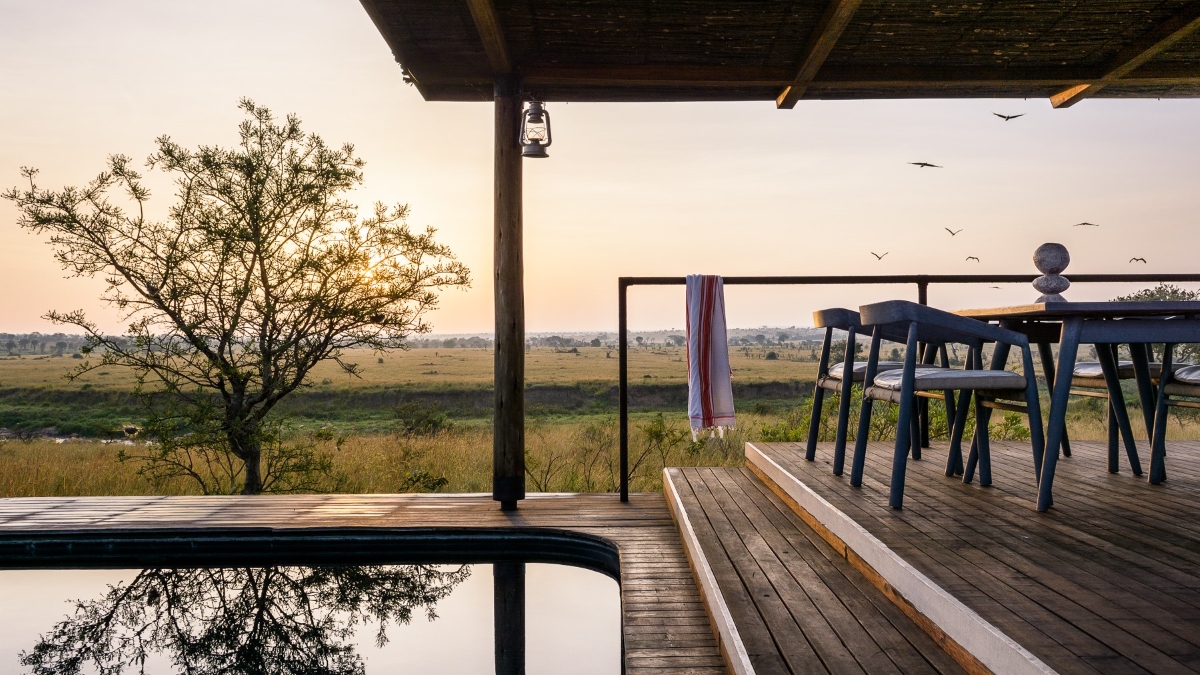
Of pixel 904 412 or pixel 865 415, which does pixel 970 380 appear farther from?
pixel 865 415

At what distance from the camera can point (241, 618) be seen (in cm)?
351

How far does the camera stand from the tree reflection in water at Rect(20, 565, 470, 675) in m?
3.18

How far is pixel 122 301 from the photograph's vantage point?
6500 millimetres

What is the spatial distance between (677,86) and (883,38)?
1.10 m

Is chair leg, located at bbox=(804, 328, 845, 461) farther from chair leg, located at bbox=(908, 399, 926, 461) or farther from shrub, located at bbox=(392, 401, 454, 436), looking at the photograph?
shrub, located at bbox=(392, 401, 454, 436)

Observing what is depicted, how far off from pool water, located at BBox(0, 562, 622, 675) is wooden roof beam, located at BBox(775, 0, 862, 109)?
109 inches

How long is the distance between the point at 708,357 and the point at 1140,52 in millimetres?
2712

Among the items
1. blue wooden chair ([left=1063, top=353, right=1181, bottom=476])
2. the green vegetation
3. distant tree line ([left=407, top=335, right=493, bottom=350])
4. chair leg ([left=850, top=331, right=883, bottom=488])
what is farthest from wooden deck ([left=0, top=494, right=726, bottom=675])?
distant tree line ([left=407, top=335, right=493, bottom=350])

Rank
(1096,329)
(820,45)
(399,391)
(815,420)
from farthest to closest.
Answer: (399,391), (815,420), (820,45), (1096,329)

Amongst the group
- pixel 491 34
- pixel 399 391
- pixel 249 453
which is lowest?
pixel 399 391

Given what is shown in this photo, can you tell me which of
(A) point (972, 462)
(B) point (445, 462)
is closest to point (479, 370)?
(B) point (445, 462)

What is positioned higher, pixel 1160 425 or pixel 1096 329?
pixel 1096 329

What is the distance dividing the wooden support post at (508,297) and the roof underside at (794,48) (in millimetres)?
259

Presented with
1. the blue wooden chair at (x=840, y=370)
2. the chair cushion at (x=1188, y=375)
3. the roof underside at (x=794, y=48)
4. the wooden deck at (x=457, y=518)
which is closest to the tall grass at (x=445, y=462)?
the wooden deck at (x=457, y=518)
